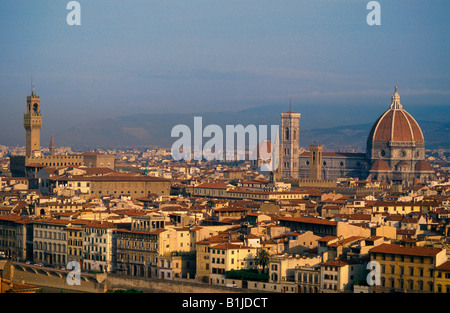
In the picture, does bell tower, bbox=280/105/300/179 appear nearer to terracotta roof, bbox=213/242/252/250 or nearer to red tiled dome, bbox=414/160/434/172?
red tiled dome, bbox=414/160/434/172

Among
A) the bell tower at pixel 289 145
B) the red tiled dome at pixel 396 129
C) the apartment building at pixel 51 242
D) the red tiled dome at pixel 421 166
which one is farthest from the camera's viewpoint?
the bell tower at pixel 289 145

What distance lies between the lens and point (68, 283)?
47.3 m

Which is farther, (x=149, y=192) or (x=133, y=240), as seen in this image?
(x=149, y=192)

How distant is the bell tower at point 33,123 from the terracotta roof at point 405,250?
6688 centimetres

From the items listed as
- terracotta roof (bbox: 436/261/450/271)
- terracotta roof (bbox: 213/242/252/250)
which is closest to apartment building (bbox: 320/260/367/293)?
terracotta roof (bbox: 436/261/450/271)

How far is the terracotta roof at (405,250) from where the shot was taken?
39781mm

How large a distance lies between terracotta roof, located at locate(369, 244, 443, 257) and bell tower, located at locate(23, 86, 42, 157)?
66878 millimetres

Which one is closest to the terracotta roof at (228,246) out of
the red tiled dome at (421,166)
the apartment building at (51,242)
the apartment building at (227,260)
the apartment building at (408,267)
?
the apartment building at (227,260)

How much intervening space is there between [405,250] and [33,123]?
69.4 m

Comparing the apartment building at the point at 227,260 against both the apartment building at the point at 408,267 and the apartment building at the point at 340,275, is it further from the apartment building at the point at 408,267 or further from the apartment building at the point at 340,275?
the apartment building at the point at 408,267
